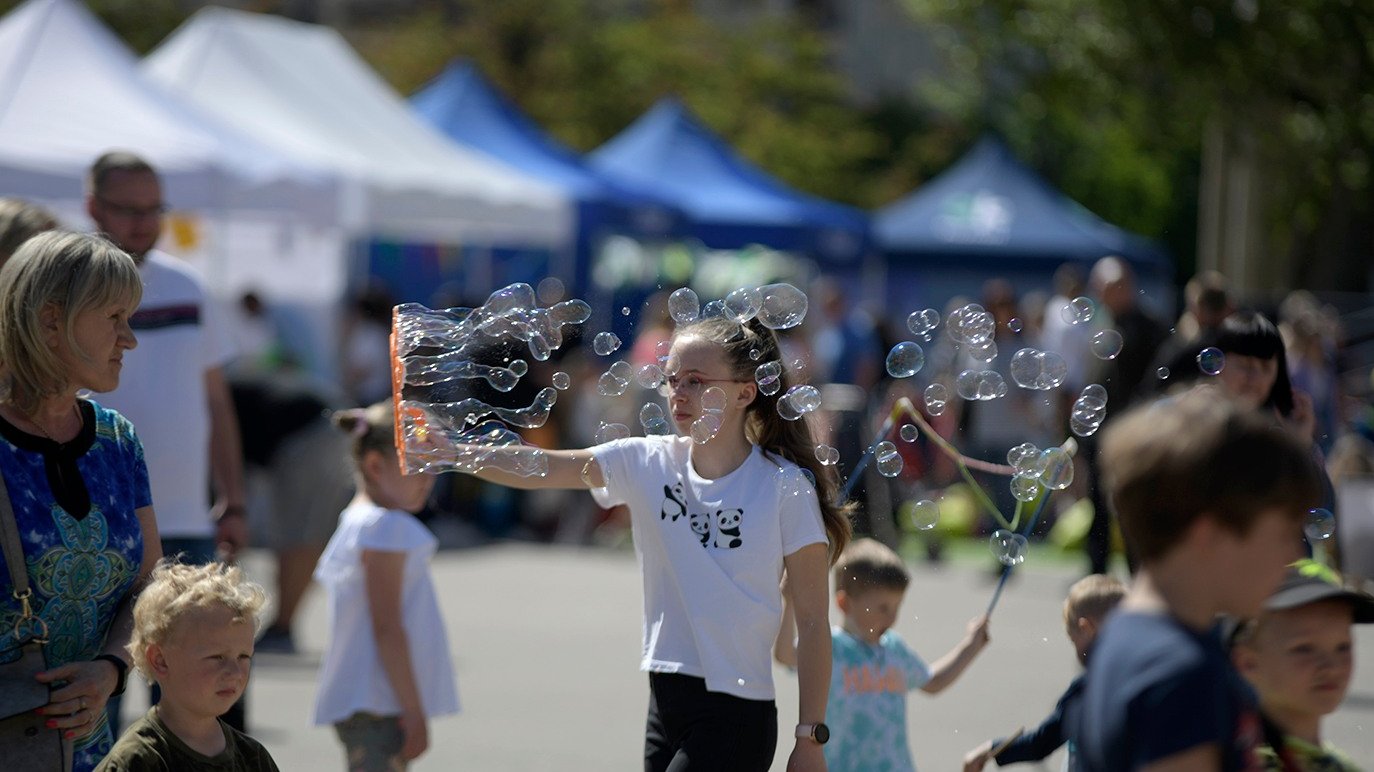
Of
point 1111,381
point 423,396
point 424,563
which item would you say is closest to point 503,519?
point 1111,381

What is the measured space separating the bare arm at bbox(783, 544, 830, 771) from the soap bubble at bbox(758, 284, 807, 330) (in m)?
0.61

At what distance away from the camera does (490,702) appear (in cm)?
779

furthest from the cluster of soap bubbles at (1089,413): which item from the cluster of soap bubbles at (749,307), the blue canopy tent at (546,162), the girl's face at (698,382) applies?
the blue canopy tent at (546,162)

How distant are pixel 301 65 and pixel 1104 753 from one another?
605 inches

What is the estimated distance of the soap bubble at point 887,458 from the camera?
423 cm

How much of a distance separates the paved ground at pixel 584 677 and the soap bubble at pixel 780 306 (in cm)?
96

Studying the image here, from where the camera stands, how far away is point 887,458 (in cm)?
423

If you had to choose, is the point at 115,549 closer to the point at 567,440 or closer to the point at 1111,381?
the point at 1111,381

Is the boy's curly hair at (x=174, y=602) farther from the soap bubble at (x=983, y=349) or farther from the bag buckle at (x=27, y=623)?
the soap bubble at (x=983, y=349)

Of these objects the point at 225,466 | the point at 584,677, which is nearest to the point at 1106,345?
the point at 225,466

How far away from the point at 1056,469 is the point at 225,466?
259 cm

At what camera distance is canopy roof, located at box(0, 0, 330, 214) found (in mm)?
10766

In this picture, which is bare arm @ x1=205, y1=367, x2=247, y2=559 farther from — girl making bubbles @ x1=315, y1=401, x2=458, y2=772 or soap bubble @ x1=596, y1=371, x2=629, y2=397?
soap bubble @ x1=596, y1=371, x2=629, y2=397

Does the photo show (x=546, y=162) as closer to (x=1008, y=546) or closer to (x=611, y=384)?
(x=611, y=384)
